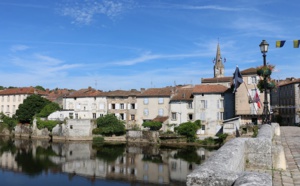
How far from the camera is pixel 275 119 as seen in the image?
4919 centimetres

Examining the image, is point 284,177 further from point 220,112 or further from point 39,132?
point 39,132

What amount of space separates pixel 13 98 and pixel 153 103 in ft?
132

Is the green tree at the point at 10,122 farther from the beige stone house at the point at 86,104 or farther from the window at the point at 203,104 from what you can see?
the window at the point at 203,104

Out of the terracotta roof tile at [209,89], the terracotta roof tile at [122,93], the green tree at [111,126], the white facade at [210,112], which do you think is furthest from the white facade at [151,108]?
the white facade at [210,112]

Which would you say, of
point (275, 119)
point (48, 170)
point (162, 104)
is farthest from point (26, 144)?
point (275, 119)

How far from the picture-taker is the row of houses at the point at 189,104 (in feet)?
151

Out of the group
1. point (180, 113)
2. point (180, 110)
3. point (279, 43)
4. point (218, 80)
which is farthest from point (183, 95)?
point (279, 43)

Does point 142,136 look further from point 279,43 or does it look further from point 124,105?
point 279,43

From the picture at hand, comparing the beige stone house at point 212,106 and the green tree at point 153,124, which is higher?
the beige stone house at point 212,106

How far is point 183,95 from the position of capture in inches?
2147

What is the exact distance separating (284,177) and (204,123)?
44207 mm

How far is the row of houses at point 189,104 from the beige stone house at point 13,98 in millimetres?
10132

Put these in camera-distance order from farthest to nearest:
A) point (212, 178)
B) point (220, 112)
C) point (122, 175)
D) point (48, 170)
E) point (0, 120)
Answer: point (0, 120) < point (220, 112) < point (48, 170) < point (122, 175) < point (212, 178)

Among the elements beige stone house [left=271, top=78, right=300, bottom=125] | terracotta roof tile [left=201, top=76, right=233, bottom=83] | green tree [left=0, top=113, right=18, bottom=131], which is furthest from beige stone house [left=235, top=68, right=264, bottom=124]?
green tree [left=0, top=113, right=18, bottom=131]
